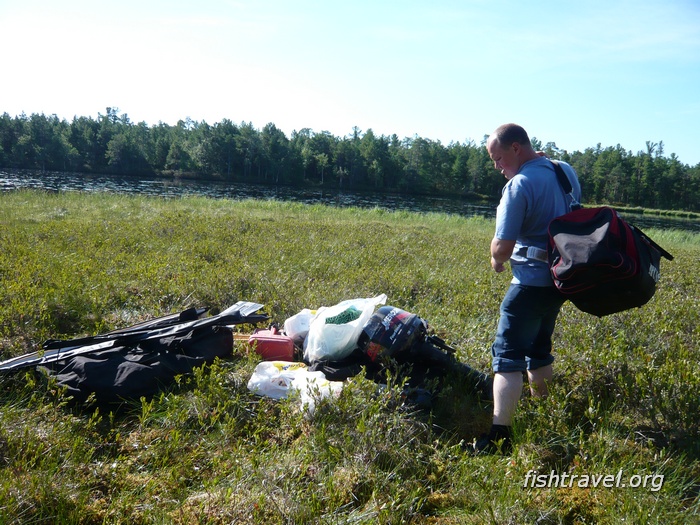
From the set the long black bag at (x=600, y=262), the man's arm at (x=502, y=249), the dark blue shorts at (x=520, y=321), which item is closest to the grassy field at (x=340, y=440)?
the dark blue shorts at (x=520, y=321)

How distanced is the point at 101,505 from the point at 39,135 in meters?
91.4

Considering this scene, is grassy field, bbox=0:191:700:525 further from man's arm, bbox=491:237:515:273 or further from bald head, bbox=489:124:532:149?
bald head, bbox=489:124:532:149

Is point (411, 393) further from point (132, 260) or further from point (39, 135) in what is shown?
point (39, 135)

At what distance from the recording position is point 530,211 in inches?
112

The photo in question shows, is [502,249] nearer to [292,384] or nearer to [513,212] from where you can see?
[513,212]

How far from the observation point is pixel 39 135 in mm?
74562

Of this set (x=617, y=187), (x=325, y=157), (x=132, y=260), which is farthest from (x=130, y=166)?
(x=617, y=187)

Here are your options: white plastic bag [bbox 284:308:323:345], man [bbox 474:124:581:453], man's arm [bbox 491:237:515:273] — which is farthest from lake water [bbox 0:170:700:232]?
man's arm [bbox 491:237:515:273]

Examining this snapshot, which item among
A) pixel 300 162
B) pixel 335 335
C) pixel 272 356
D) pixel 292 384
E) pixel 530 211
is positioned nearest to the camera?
pixel 530 211

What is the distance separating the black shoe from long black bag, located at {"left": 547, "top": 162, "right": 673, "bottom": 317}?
950 mm

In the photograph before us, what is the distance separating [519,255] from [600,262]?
0.55 meters
